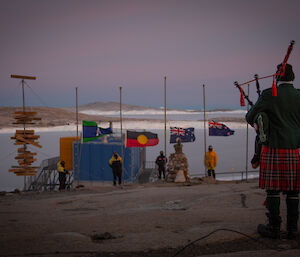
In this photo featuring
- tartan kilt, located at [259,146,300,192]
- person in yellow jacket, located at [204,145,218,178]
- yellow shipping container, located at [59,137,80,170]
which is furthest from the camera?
yellow shipping container, located at [59,137,80,170]

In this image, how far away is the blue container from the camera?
682 inches

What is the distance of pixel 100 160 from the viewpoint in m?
17.5

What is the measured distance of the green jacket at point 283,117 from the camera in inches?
137

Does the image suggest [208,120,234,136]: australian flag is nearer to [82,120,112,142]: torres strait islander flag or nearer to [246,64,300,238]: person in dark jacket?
[82,120,112,142]: torres strait islander flag

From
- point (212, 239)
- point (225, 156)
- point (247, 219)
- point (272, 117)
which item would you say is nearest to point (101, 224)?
point (212, 239)

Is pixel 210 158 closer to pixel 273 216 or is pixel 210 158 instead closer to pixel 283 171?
pixel 273 216

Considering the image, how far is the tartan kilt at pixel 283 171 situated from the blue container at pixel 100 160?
14038 mm

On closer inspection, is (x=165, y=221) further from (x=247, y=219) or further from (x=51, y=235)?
(x=51, y=235)

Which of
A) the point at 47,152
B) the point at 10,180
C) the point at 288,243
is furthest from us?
the point at 47,152

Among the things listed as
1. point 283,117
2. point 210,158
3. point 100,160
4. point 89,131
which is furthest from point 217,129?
point 283,117

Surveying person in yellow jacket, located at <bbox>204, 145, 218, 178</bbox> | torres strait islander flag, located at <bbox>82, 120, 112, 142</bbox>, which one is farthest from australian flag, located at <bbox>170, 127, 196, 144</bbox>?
torres strait islander flag, located at <bbox>82, 120, 112, 142</bbox>

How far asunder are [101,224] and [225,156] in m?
23.5

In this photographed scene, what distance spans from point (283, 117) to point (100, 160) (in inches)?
581

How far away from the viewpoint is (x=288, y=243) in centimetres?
346
